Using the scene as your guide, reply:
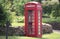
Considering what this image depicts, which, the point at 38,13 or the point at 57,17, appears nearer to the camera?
the point at 38,13

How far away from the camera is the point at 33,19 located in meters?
15.7

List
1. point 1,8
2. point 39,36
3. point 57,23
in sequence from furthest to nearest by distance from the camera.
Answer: point 57,23 → point 39,36 → point 1,8

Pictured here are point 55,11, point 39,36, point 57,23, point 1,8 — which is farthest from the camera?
point 55,11

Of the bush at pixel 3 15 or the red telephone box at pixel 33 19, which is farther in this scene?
the red telephone box at pixel 33 19

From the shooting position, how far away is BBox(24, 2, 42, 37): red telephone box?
50.5 feet

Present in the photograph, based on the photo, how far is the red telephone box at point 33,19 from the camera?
15384mm

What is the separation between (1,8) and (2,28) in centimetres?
158

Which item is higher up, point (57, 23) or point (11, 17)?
point (11, 17)

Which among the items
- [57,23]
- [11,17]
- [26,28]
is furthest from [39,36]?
[57,23]

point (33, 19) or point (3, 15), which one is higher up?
point (3, 15)

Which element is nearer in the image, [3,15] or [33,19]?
[3,15]

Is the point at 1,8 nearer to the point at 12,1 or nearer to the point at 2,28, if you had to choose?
the point at 2,28

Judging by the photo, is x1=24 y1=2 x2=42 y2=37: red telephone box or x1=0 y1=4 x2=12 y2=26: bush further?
x1=24 y1=2 x2=42 y2=37: red telephone box

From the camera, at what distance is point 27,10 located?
51.1 ft
